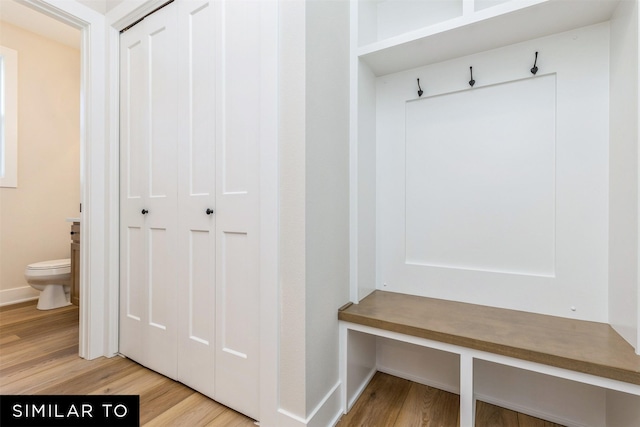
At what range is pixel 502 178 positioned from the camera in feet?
4.66

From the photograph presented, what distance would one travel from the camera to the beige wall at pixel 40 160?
9.08 ft

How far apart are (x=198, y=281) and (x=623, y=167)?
178 centimetres

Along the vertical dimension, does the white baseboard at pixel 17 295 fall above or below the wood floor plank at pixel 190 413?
above

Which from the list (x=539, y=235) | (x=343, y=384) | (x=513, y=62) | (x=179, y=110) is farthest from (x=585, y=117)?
(x=179, y=110)

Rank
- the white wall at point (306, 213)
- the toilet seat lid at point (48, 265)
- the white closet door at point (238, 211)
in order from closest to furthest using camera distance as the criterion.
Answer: the white wall at point (306, 213) → the white closet door at point (238, 211) → the toilet seat lid at point (48, 265)

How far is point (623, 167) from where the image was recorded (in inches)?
42.1

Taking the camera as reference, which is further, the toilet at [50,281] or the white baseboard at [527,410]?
the toilet at [50,281]

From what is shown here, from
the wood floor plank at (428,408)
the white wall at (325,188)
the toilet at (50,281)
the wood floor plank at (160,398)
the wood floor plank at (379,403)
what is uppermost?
the white wall at (325,188)

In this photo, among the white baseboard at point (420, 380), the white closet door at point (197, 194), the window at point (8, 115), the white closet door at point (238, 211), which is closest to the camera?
the white closet door at point (238, 211)

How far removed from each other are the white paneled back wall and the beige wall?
3.31 meters

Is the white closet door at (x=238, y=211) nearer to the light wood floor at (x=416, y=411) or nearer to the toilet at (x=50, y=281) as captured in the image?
the light wood floor at (x=416, y=411)

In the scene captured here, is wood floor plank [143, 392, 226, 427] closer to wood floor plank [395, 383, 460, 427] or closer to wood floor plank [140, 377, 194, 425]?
wood floor plank [140, 377, 194, 425]

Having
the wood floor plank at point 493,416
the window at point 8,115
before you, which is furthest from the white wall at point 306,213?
the window at point 8,115

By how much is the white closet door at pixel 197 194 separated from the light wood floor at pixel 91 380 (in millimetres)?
94
